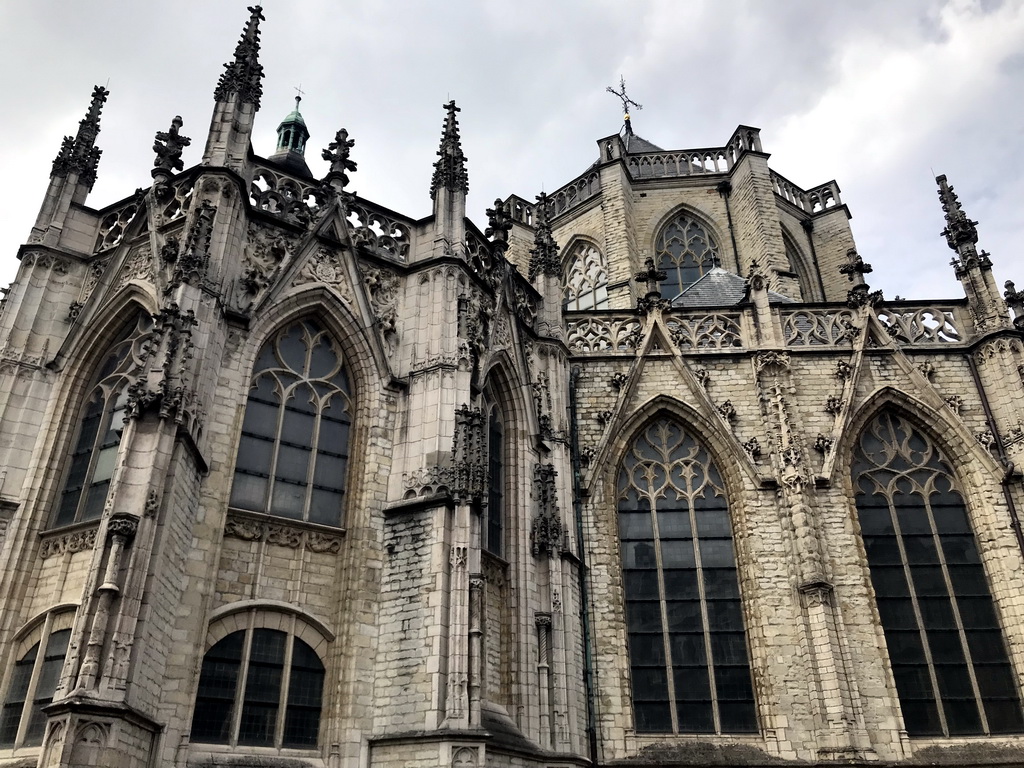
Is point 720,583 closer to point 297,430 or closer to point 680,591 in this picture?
point 680,591

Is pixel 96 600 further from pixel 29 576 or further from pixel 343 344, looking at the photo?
pixel 343 344

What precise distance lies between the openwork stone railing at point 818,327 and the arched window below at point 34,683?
1233 centimetres

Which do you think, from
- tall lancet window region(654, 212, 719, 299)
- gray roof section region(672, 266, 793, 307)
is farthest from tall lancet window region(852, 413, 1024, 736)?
tall lancet window region(654, 212, 719, 299)

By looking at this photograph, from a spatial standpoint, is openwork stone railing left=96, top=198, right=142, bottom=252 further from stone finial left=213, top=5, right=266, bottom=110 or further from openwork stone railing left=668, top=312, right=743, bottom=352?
openwork stone railing left=668, top=312, right=743, bottom=352

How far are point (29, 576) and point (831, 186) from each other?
22571mm

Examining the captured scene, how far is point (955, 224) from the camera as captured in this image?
16.7 meters

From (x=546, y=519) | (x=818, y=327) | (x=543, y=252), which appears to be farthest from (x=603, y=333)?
(x=546, y=519)

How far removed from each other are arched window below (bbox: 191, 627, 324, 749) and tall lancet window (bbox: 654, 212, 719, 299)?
14.5 metres

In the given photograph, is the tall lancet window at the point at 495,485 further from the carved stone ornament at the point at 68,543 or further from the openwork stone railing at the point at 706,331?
the carved stone ornament at the point at 68,543

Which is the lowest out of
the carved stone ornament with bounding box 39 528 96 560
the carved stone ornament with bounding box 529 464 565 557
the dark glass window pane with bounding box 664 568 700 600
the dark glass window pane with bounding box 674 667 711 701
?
the dark glass window pane with bounding box 674 667 711 701

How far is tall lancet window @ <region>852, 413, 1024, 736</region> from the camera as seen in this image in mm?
12703

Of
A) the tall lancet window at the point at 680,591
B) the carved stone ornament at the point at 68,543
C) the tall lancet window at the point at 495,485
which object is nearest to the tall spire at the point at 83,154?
the carved stone ornament at the point at 68,543

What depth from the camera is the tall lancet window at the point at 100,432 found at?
1000cm

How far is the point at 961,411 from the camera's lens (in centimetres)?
1495
